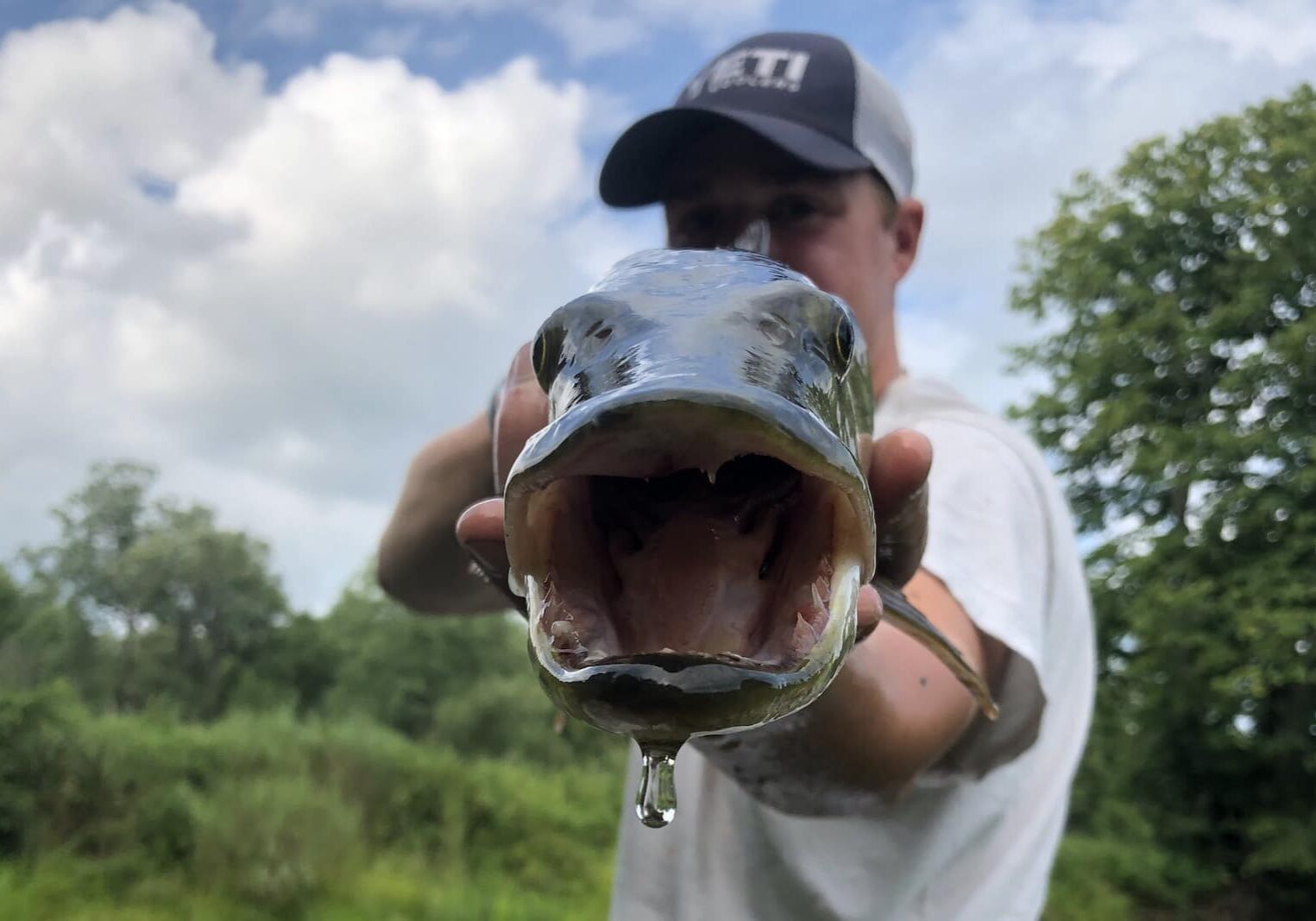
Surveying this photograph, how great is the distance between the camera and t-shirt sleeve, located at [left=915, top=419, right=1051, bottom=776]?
7.31 feet

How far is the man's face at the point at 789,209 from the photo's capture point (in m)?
2.90

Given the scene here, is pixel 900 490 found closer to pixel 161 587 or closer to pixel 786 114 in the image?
pixel 786 114

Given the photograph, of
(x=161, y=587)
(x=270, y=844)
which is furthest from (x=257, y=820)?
(x=161, y=587)

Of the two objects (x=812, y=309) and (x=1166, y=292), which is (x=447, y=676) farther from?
(x=812, y=309)

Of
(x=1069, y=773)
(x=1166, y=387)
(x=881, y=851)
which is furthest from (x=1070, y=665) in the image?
(x=1166, y=387)

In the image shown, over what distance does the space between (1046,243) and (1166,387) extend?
3686 millimetres

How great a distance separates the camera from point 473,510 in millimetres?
1658

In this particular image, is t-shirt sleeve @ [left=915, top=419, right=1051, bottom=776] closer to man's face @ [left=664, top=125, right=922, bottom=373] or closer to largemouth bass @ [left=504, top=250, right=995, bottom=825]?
man's face @ [left=664, top=125, right=922, bottom=373]

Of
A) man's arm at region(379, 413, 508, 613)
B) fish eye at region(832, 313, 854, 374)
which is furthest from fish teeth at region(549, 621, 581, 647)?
man's arm at region(379, 413, 508, 613)

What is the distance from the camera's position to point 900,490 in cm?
169

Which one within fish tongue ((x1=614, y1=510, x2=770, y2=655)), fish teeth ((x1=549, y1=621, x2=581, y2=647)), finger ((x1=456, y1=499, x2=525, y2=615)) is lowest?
fish teeth ((x1=549, y1=621, x2=581, y2=647))

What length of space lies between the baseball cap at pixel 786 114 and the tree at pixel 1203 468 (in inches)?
535

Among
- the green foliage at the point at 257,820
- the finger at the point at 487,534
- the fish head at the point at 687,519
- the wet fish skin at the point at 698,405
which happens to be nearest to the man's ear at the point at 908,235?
the wet fish skin at the point at 698,405

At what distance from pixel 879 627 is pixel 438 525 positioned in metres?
1.73
